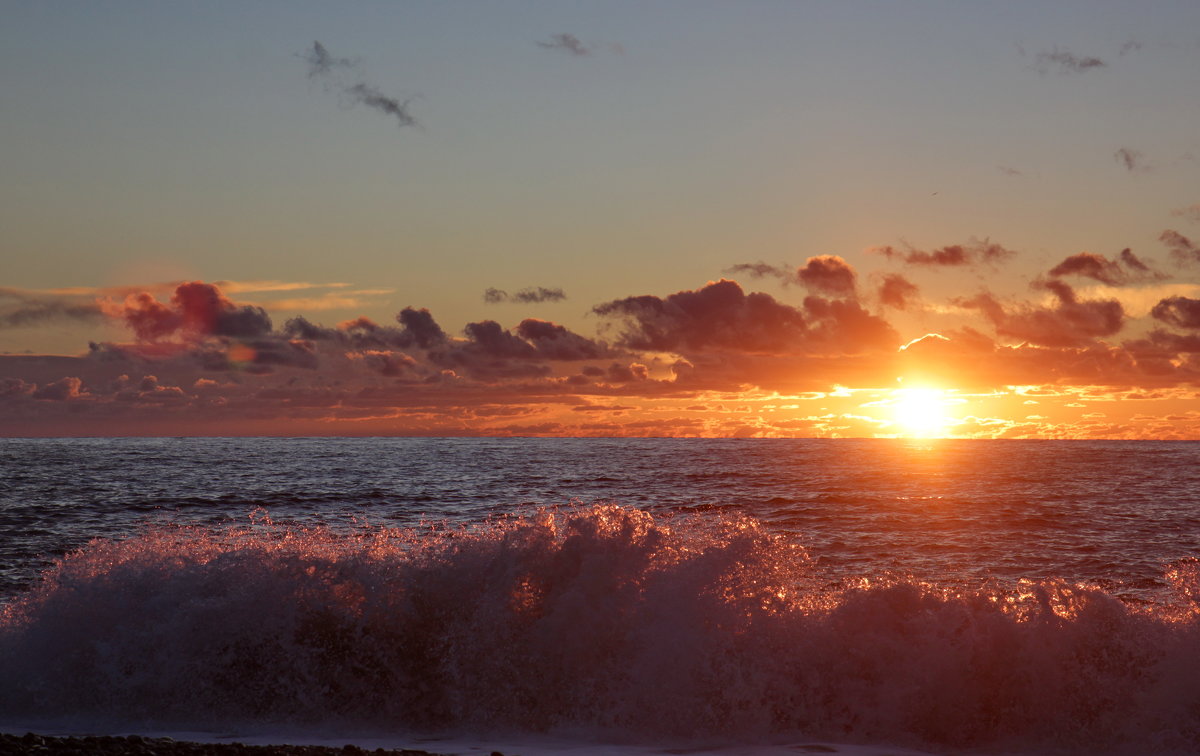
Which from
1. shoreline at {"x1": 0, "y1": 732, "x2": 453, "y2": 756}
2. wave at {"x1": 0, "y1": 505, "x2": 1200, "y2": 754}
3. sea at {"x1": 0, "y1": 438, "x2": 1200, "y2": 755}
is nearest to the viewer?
shoreline at {"x1": 0, "y1": 732, "x2": 453, "y2": 756}

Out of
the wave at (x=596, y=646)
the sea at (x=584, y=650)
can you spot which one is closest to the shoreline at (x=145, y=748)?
the sea at (x=584, y=650)

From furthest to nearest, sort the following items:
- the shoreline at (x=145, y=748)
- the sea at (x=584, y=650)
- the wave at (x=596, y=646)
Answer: the wave at (x=596, y=646) → the sea at (x=584, y=650) → the shoreline at (x=145, y=748)

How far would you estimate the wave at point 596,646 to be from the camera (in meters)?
12.5

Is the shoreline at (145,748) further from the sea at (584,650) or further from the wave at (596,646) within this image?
the wave at (596,646)

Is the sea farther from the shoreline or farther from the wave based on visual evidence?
the shoreline

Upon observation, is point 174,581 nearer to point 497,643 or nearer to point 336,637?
point 336,637

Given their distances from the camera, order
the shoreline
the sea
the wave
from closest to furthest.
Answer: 1. the shoreline
2. the sea
3. the wave

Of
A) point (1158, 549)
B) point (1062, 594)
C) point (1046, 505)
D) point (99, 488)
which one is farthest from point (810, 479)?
point (1062, 594)

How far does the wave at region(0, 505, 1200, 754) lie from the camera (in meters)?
12.5

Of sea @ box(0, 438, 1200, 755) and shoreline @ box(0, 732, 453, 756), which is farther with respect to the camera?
sea @ box(0, 438, 1200, 755)

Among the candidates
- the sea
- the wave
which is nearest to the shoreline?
the sea

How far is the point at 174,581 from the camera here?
1473 centimetres

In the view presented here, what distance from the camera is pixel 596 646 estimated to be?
533 inches

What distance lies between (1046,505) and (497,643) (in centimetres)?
3684
